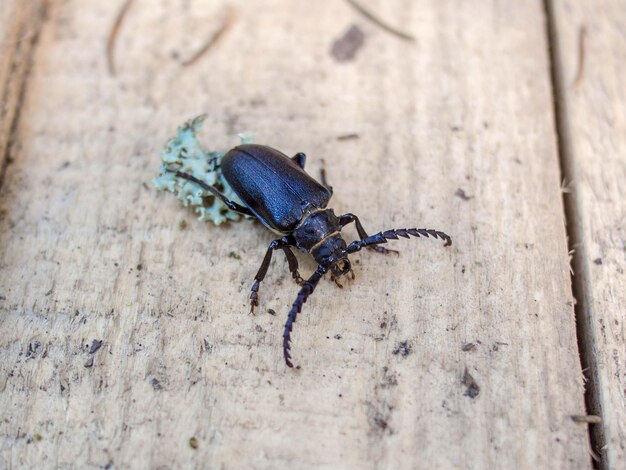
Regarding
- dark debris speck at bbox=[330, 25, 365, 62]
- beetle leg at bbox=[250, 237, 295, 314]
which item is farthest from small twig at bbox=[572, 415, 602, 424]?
dark debris speck at bbox=[330, 25, 365, 62]

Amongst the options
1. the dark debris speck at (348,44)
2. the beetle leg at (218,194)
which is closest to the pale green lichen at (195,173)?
the beetle leg at (218,194)

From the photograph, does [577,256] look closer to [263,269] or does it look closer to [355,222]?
[355,222]

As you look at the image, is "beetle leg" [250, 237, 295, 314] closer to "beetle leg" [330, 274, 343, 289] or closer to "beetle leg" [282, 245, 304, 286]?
"beetle leg" [282, 245, 304, 286]

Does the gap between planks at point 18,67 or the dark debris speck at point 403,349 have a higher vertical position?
the gap between planks at point 18,67

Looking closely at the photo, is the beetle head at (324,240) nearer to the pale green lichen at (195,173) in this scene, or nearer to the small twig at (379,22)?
the pale green lichen at (195,173)

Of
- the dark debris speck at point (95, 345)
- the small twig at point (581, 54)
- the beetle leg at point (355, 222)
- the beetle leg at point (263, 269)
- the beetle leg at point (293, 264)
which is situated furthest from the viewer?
the small twig at point (581, 54)

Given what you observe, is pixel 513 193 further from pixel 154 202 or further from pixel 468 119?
pixel 154 202
